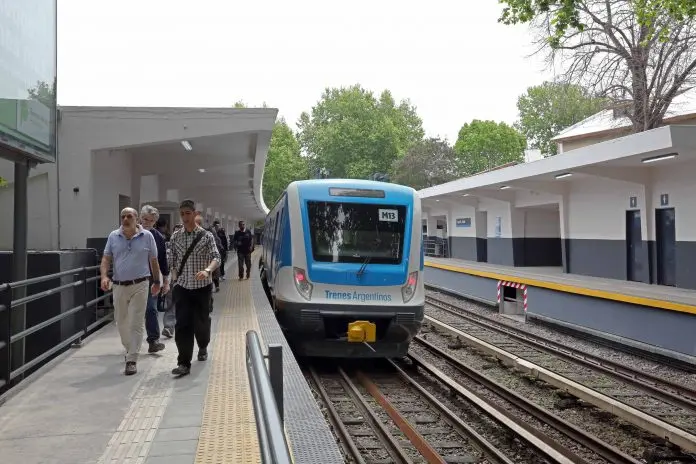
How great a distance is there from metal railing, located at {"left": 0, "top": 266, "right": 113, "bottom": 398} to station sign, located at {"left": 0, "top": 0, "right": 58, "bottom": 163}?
145cm

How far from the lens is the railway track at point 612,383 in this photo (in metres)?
6.43

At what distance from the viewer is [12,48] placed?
19.7 feet

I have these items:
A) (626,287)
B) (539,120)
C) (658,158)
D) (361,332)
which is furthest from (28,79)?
(539,120)

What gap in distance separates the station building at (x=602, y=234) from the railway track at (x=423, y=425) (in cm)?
430

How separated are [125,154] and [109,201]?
2011 millimetres

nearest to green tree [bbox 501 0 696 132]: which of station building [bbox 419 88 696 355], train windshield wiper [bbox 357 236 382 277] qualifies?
station building [bbox 419 88 696 355]

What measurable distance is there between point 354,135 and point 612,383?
2294 inches

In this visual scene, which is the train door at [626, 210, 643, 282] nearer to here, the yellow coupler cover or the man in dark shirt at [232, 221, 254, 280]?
the man in dark shirt at [232, 221, 254, 280]

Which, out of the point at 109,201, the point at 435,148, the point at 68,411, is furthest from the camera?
the point at 435,148

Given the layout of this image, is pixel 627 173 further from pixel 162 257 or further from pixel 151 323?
pixel 151 323

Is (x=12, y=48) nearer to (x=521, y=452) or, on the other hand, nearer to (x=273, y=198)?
(x=521, y=452)

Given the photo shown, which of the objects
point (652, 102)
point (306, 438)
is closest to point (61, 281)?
point (306, 438)

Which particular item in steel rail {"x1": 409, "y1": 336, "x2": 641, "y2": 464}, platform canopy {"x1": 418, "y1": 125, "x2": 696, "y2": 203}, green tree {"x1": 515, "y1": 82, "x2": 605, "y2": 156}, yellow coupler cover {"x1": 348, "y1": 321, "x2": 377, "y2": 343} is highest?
green tree {"x1": 515, "y1": 82, "x2": 605, "y2": 156}

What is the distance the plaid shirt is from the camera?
5.91 meters
